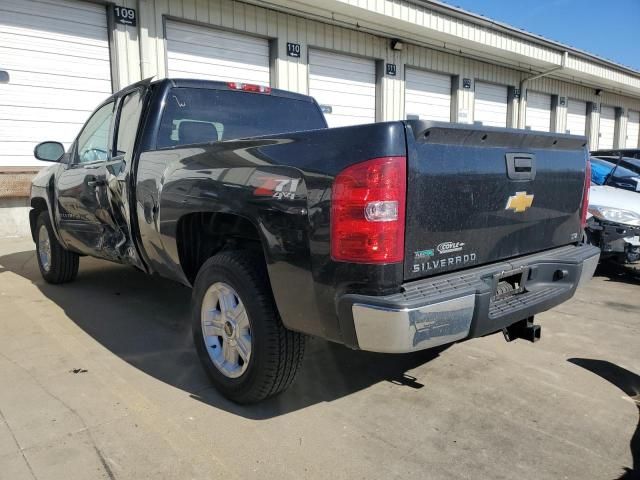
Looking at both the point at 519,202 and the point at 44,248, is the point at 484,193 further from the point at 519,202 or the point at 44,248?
the point at 44,248

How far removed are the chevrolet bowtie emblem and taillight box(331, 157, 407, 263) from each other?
32.8 inches

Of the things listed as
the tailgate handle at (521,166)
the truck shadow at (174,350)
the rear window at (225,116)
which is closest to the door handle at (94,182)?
the rear window at (225,116)

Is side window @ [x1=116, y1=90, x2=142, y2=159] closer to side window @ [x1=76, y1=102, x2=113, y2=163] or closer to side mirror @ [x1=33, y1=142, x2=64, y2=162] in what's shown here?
side window @ [x1=76, y1=102, x2=113, y2=163]

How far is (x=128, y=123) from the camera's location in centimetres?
390

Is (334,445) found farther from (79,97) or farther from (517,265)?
(79,97)

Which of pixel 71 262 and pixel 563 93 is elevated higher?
pixel 563 93

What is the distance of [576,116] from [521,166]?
21.5 m

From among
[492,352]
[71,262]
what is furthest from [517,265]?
[71,262]

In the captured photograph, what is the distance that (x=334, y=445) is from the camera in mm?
2512

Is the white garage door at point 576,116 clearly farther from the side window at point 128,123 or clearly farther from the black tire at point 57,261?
the side window at point 128,123

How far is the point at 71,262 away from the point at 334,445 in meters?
4.02

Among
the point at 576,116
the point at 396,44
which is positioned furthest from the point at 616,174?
the point at 576,116

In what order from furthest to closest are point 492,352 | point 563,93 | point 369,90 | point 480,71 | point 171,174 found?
1. point 563,93
2. point 480,71
3. point 369,90
4. point 492,352
5. point 171,174

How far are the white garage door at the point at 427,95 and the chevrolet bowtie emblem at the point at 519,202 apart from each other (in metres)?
11.8
